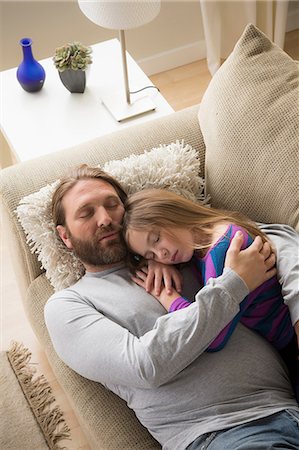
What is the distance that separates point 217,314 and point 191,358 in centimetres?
11

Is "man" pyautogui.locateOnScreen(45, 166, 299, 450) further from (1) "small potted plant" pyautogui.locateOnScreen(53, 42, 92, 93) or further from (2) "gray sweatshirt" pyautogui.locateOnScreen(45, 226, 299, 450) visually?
(1) "small potted plant" pyautogui.locateOnScreen(53, 42, 92, 93)

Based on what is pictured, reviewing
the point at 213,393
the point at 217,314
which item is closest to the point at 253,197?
the point at 217,314

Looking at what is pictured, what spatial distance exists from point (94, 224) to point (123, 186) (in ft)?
0.57

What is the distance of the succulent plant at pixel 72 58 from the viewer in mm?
2361

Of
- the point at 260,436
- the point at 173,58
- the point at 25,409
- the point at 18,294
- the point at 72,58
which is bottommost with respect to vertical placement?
the point at 25,409

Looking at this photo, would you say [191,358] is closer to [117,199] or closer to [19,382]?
[117,199]

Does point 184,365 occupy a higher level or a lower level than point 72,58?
lower

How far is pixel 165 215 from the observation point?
1649 mm

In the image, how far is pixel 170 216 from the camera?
1.65 metres

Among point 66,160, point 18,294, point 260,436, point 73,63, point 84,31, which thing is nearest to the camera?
point 260,436

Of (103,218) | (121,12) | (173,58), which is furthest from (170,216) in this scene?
(173,58)

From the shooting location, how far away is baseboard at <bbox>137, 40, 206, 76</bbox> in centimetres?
328

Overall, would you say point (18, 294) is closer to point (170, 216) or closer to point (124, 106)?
point (124, 106)

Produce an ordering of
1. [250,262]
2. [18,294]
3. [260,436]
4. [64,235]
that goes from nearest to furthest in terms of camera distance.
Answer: [260,436] < [250,262] < [64,235] < [18,294]
